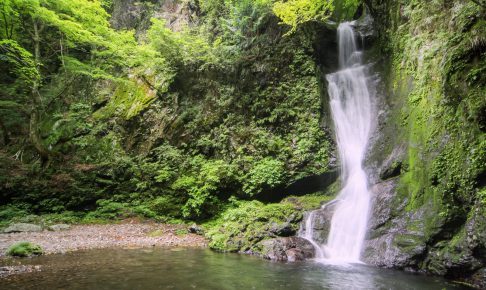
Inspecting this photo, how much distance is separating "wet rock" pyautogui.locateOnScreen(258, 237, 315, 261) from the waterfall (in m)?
0.46

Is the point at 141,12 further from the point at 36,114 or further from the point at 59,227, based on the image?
the point at 59,227

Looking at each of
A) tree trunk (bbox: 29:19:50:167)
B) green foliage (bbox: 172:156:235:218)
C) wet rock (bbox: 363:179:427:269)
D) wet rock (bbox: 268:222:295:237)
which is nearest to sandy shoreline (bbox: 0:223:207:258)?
green foliage (bbox: 172:156:235:218)

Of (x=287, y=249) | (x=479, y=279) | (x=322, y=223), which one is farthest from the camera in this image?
(x=322, y=223)

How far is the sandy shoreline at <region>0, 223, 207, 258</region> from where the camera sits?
9.01 metres

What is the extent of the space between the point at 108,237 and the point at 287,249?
229 inches

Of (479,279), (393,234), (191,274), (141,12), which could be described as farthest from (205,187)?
(141,12)

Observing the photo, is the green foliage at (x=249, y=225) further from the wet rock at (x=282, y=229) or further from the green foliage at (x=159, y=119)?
the green foliage at (x=159, y=119)

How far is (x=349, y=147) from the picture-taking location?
12.1 meters

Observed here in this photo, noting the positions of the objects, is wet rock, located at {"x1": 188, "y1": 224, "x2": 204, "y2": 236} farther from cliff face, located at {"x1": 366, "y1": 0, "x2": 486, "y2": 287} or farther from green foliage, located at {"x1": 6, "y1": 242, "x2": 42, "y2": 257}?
cliff face, located at {"x1": 366, "y1": 0, "x2": 486, "y2": 287}

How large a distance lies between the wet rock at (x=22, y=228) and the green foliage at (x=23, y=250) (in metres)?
3.44

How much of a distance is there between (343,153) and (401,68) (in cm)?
356

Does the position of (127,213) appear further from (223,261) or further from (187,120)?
(223,261)

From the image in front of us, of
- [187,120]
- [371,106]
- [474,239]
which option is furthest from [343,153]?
[187,120]

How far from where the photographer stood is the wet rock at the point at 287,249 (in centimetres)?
844
